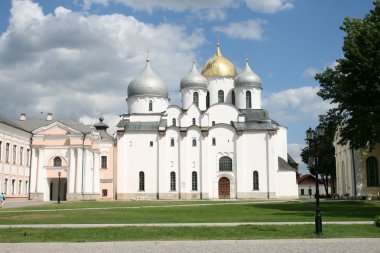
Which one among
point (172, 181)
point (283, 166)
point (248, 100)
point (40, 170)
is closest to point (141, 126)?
point (172, 181)

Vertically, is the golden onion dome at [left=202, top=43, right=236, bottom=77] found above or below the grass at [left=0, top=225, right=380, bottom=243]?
above

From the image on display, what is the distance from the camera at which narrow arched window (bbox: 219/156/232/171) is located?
62794mm

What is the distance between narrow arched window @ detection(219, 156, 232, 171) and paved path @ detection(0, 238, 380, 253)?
46.9 metres

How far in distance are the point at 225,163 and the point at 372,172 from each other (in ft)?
58.8

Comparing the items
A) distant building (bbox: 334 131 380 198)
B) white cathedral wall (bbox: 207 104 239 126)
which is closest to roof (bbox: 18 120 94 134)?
white cathedral wall (bbox: 207 104 239 126)

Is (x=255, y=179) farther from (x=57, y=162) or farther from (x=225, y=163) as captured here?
(x=57, y=162)


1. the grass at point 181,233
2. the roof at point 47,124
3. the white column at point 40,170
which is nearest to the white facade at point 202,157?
the roof at point 47,124

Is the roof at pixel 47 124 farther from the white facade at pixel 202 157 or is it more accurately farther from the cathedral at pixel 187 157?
the white facade at pixel 202 157

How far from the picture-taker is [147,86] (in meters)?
67.4

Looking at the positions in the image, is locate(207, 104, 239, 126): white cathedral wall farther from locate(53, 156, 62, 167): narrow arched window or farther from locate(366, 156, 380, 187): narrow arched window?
locate(53, 156, 62, 167): narrow arched window

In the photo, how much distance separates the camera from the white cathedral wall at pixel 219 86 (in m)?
69.6

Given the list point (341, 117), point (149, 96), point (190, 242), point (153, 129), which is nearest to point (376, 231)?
point (190, 242)

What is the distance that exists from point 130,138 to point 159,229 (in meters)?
45.2

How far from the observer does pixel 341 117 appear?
44969mm
